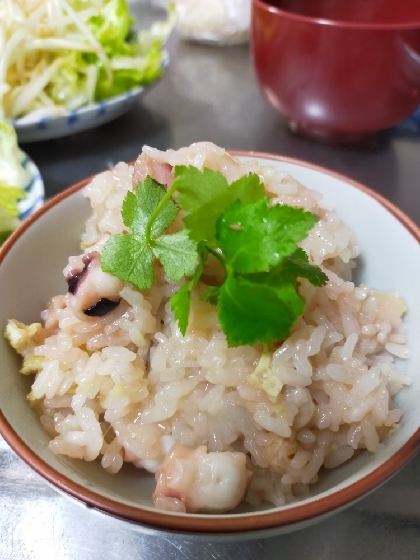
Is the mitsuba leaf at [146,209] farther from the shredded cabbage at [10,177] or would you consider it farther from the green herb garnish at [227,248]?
the shredded cabbage at [10,177]

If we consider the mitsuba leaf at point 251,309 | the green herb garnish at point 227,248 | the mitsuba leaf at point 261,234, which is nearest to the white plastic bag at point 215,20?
the green herb garnish at point 227,248

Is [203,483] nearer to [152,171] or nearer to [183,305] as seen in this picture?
[183,305]

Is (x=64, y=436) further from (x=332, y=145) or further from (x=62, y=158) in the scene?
(x=332, y=145)

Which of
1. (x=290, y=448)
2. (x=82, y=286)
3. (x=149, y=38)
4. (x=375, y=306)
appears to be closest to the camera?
(x=290, y=448)

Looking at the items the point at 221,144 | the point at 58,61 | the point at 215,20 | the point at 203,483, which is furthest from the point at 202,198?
the point at 215,20

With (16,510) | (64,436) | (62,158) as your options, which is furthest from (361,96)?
(16,510)

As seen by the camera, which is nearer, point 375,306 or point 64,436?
point 64,436

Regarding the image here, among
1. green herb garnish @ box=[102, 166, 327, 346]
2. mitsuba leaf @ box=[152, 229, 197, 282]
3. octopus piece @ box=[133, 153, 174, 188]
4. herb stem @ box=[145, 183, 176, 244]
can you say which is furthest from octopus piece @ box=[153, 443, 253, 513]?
octopus piece @ box=[133, 153, 174, 188]
